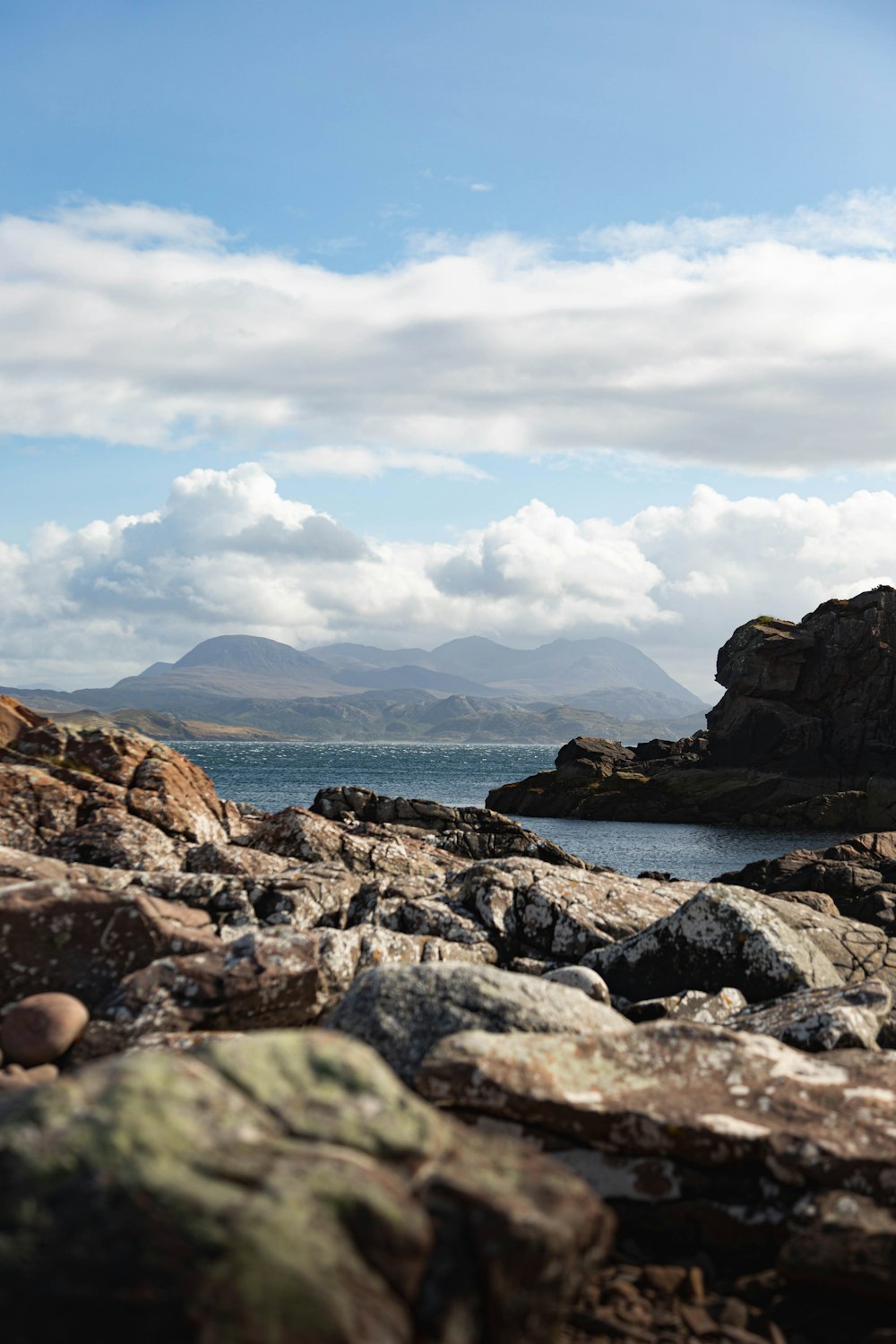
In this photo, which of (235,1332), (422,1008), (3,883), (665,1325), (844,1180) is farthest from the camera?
(3,883)

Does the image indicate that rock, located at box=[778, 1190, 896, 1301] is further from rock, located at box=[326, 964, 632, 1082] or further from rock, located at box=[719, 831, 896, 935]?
rock, located at box=[719, 831, 896, 935]

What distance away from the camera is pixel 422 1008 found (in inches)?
332

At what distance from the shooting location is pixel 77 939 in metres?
9.94

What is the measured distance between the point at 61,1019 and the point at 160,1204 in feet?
16.4

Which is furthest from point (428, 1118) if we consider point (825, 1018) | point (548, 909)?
point (548, 909)

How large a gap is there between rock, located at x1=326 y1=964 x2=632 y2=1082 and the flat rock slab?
2.04 ft

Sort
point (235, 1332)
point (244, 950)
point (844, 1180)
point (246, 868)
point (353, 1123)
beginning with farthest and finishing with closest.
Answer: point (246, 868)
point (244, 950)
point (844, 1180)
point (353, 1123)
point (235, 1332)

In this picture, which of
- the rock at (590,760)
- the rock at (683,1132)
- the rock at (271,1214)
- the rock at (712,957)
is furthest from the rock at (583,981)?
the rock at (590,760)

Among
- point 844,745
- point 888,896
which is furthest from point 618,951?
point 844,745

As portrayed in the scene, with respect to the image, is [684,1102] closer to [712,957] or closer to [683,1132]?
[683,1132]

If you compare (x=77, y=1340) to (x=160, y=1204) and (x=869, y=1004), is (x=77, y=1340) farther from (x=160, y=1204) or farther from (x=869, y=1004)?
(x=869, y=1004)

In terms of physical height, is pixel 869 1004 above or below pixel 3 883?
below

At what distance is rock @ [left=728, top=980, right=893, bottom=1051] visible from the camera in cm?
980

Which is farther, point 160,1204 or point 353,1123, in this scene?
point 353,1123
